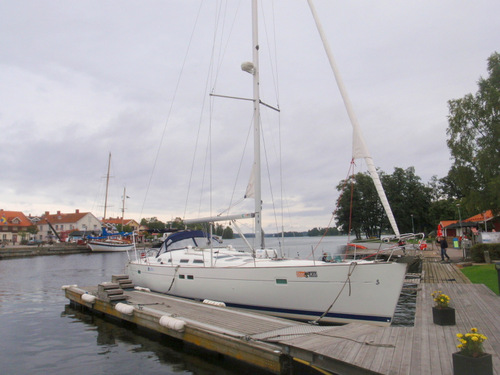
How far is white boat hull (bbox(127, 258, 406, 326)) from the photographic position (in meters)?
9.84

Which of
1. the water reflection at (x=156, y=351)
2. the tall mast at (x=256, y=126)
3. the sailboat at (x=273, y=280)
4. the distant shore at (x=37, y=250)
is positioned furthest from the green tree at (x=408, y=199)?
the water reflection at (x=156, y=351)

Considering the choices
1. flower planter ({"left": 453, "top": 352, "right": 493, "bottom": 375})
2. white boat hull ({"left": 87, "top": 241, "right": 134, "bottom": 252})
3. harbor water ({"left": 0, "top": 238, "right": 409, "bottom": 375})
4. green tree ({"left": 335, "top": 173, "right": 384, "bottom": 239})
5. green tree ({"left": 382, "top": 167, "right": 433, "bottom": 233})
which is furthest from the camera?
green tree ({"left": 382, "top": 167, "right": 433, "bottom": 233})

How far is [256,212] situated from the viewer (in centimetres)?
1527

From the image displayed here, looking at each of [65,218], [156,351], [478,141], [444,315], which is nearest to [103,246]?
[65,218]

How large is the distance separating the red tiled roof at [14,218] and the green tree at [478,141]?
308 feet

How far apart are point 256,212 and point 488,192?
2201 centimetres

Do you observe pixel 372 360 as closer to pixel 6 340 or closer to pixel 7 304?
pixel 6 340

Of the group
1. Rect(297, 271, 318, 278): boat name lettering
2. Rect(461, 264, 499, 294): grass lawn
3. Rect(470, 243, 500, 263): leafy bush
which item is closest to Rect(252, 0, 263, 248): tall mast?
Rect(297, 271, 318, 278): boat name lettering

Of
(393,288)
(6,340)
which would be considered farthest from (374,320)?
(6,340)

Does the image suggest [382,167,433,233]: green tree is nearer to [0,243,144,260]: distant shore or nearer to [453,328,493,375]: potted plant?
[0,243,144,260]: distant shore

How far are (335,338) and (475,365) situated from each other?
2.91 m

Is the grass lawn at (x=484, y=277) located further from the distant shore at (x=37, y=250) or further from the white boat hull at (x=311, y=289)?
the distant shore at (x=37, y=250)

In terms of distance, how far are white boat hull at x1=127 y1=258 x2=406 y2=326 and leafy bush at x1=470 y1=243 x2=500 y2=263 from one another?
17.5 meters

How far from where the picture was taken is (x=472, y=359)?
510 centimetres
